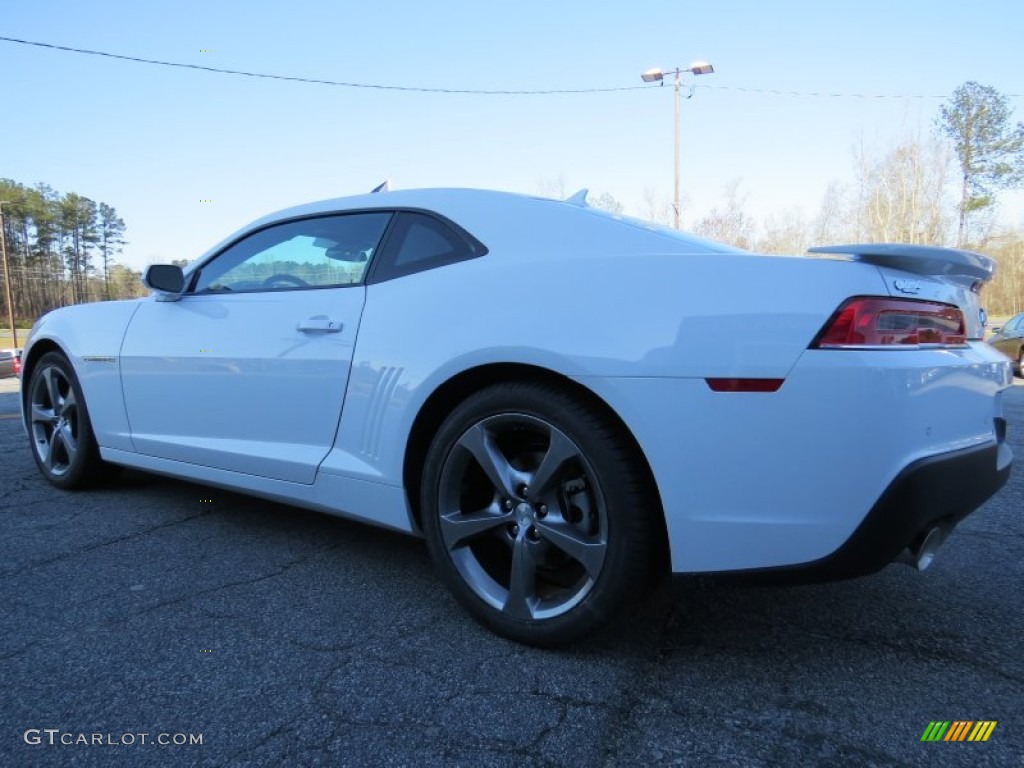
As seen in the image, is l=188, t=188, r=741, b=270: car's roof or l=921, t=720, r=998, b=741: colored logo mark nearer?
l=921, t=720, r=998, b=741: colored logo mark

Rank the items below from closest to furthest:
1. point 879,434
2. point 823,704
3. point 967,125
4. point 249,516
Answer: point 879,434 < point 823,704 < point 249,516 < point 967,125

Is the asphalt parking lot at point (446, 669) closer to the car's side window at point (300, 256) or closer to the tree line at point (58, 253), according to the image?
the car's side window at point (300, 256)

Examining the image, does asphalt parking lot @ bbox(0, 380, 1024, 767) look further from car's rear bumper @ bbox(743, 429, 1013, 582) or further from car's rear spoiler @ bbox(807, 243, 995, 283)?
car's rear spoiler @ bbox(807, 243, 995, 283)

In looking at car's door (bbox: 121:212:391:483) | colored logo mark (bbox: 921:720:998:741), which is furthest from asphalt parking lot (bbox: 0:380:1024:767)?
car's door (bbox: 121:212:391:483)

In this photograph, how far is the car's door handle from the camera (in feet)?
7.88

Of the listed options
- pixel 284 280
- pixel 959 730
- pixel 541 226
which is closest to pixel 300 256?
pixel 284 280

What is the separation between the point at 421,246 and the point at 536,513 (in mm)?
1034

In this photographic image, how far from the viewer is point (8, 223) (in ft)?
180

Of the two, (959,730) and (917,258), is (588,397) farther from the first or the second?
(959,730)

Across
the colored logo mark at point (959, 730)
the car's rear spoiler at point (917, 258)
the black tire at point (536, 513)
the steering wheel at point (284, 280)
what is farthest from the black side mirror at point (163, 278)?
the colored logo mark at point (959, 730)

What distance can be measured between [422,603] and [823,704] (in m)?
1.25

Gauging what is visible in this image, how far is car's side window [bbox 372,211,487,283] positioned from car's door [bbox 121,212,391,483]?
0.10 meters

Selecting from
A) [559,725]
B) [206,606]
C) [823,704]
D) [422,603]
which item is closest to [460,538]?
[422,603]

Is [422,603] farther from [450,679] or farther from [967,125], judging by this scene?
[967,125]
